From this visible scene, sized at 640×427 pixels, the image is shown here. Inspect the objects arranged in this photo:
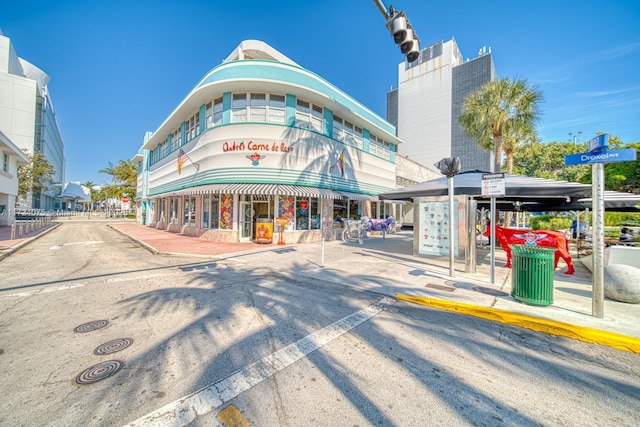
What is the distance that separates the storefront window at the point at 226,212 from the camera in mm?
14812

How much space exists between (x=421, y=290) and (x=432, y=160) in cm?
4962

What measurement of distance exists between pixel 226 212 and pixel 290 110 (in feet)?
22.7

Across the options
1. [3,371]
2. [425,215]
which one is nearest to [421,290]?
[425,215]

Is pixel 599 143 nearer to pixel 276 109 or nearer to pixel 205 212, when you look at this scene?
pixel 276 109

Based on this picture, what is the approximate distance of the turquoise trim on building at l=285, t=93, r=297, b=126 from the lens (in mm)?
14797

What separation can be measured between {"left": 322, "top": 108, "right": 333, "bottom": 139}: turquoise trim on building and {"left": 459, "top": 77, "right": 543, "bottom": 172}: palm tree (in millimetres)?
9067

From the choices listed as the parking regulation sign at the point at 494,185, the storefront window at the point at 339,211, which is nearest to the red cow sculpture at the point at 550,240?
the parking regulation sign at the point at 494,185

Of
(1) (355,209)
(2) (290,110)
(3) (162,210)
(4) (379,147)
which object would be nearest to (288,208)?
(2) (290,110)

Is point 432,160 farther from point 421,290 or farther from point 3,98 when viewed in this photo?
point 3,98

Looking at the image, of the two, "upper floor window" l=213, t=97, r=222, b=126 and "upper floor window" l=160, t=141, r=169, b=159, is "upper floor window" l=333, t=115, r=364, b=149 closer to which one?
"upper floor window" l=213, t=97, r=222, b=126

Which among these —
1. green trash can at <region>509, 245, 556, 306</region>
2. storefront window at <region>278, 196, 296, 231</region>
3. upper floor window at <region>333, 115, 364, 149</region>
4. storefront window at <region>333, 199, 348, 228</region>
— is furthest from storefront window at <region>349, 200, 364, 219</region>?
green trash can at <region>509, 245, 556, 306</region>

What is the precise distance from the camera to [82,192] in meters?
90.6

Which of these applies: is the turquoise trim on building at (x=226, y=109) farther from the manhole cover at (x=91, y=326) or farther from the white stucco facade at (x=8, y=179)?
the white stucco facade at (x=8, y=179)

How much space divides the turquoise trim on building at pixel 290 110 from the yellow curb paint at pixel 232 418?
1414 cm
